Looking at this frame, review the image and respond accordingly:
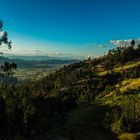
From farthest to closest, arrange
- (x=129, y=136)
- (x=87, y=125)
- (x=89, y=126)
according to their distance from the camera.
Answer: (x=87, y=125), (x=89, y=126), (x=129, y=136)

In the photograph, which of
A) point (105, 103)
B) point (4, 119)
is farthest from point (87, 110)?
point (4, 119)

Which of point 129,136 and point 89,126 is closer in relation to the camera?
point 129,136

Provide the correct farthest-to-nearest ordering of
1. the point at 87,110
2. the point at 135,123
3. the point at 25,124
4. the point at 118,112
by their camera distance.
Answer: the point at 87,110
the point at 118,112
the point at 135,123
the point at 25,124

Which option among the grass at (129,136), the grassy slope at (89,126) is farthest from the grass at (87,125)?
the grass at (129,136)

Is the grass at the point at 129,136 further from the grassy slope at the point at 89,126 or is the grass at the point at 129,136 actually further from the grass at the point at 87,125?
the grass at the point at 87,125

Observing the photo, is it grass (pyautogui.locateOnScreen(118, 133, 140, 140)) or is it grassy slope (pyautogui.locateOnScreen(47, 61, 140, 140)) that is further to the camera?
grassy slope (pyautogui.locateOnScreen(47, 61, 140, 140))

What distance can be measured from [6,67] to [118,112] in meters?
107

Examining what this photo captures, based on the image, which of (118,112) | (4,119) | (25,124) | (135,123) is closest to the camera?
(4,119)

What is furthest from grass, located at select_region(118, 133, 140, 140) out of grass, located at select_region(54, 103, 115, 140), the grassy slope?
grass, located at select_region(54, 103, 115, 140)

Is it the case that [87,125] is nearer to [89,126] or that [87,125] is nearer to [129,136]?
[89,126]

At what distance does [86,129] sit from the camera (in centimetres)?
15238

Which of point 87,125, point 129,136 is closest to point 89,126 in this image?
point 87,125

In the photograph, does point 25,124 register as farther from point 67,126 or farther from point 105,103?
point 105,103

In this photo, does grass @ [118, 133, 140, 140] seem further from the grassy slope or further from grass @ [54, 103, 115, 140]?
grass @ [54, 103, 115, 140]
